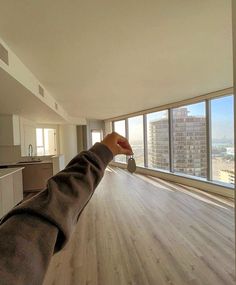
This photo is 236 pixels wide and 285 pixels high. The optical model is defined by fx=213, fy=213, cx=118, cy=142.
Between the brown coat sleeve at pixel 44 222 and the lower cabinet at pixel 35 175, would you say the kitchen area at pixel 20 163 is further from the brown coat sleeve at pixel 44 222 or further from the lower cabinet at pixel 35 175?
the brown coat sleeve at pixel 44 222

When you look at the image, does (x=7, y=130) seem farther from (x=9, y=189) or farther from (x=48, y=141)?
(x=48, y=141)

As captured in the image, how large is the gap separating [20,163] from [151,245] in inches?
176

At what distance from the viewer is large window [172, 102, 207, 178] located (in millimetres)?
5676

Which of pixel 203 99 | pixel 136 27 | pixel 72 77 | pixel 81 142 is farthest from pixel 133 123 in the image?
pixel 136 27

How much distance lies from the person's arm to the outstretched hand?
3cm

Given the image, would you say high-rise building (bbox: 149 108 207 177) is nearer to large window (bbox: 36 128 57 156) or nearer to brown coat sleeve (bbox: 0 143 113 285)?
large window (bbox: 36 128 57 156)

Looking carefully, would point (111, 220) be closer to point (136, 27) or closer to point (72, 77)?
point (72, 77)

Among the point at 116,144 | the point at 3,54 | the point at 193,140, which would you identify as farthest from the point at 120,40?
the point at 193,140

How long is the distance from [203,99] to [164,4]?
161 inches

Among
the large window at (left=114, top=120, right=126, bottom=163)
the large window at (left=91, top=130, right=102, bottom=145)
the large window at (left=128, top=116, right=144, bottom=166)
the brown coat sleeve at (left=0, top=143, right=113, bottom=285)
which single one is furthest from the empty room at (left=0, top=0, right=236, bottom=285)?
the large window at (left=91, top=130, right=102, bottom=145)

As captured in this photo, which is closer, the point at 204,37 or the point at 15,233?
the point at 15,233

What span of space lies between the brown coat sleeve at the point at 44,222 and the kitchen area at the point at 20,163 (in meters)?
3.76

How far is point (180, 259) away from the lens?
2498mm

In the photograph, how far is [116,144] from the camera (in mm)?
663
